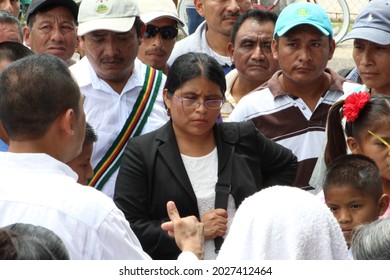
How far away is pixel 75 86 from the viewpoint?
3.84m

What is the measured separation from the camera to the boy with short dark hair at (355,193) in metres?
4.58

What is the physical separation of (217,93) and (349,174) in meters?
0.79

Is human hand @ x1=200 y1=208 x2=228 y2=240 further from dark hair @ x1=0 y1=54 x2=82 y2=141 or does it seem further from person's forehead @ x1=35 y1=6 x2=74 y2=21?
person's forehead @ x1=35 y1=6 x2=74 y2=21

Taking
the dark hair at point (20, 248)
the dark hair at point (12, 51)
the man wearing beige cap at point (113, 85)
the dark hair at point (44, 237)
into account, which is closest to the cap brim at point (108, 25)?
the man wearing beige cap at point (113, 85)

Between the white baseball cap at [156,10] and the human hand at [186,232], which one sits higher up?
the white baseball cap at [156,10]

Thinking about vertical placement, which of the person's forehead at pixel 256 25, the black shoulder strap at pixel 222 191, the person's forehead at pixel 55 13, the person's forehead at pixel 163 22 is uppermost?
the person's forehead at pixel 256 25

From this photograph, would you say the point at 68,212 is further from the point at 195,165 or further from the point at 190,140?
the point at 190,140

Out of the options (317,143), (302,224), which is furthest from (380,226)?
(317,143)

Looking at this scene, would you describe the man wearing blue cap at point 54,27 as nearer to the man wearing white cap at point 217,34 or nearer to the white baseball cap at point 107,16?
the white baseball cap at point 107,16

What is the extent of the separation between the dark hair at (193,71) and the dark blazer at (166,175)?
21 centimetres

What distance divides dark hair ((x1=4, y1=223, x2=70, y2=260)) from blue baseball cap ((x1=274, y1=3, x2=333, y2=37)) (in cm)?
301

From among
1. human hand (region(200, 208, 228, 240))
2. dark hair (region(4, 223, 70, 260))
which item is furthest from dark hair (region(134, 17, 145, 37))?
dark hair (region(4, 223, 70, 260))

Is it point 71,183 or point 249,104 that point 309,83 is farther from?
point 71,183

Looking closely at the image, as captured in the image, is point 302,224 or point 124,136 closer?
point 302,224
